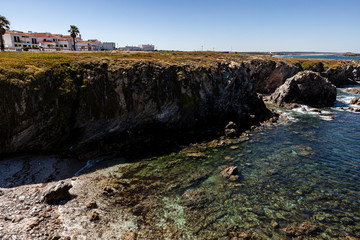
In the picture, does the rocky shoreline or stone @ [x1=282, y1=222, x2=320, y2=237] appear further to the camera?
the rocky shoreline

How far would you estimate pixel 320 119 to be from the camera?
155 feet

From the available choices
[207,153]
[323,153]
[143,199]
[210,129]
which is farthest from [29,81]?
[323,153]

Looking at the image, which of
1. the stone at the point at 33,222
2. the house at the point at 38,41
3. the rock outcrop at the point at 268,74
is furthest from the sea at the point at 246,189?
the house at the point at 38,41

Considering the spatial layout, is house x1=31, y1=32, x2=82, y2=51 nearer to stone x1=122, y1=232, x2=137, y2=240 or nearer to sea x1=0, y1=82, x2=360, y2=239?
sea x1=0, y1=82, x2=360, y2=239

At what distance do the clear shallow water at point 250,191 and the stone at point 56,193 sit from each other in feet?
15.2

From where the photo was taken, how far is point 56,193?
18.6 metres

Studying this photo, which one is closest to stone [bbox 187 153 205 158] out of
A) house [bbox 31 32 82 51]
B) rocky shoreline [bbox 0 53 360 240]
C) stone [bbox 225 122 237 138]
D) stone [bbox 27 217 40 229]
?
rocky shoreline [bbox 0 53 360 240]

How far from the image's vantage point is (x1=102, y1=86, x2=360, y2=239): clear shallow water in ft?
53.7

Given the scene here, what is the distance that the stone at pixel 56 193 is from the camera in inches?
725

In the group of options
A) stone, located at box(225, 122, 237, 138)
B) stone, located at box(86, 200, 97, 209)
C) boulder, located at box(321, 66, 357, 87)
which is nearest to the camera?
stone, located at box(86, 200, 97, 209)

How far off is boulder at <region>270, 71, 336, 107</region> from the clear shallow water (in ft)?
94.8

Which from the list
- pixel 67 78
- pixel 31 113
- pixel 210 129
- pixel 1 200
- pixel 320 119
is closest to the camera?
pixel 1 200

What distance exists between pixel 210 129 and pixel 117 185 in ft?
73.4

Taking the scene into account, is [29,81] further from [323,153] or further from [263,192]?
[323,153]
